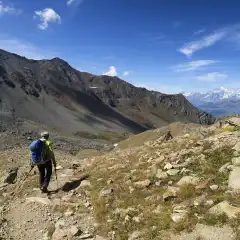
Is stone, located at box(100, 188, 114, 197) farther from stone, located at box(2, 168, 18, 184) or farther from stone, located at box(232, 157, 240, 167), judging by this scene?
stone, located at box(2, 168, 18, 184)

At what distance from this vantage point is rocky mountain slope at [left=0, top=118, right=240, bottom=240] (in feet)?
33.1

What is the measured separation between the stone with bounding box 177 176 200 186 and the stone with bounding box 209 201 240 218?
222cm

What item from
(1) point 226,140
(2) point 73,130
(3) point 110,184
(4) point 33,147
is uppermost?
(1) point 226,140

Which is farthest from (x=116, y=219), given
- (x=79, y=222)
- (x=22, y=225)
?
(x=22, y=225)

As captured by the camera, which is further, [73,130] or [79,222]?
[73,130]

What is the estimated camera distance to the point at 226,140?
636 inches

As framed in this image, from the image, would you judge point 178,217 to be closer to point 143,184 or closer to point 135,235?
point 135,235

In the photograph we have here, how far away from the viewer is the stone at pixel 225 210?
9.67 metres

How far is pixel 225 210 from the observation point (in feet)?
32.6

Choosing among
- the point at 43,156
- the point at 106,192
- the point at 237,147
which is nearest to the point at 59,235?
the point at 106,192

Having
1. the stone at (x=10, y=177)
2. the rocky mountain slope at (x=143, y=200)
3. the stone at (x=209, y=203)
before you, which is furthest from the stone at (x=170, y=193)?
the stone at (x=10, y=177)

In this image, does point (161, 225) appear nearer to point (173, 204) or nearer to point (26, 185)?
point (173, 204)

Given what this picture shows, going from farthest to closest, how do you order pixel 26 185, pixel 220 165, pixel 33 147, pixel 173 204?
pixel 26 185 → pixel 33 147 → pixel 220 165 → pixel 173 204

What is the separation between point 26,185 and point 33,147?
250cm
